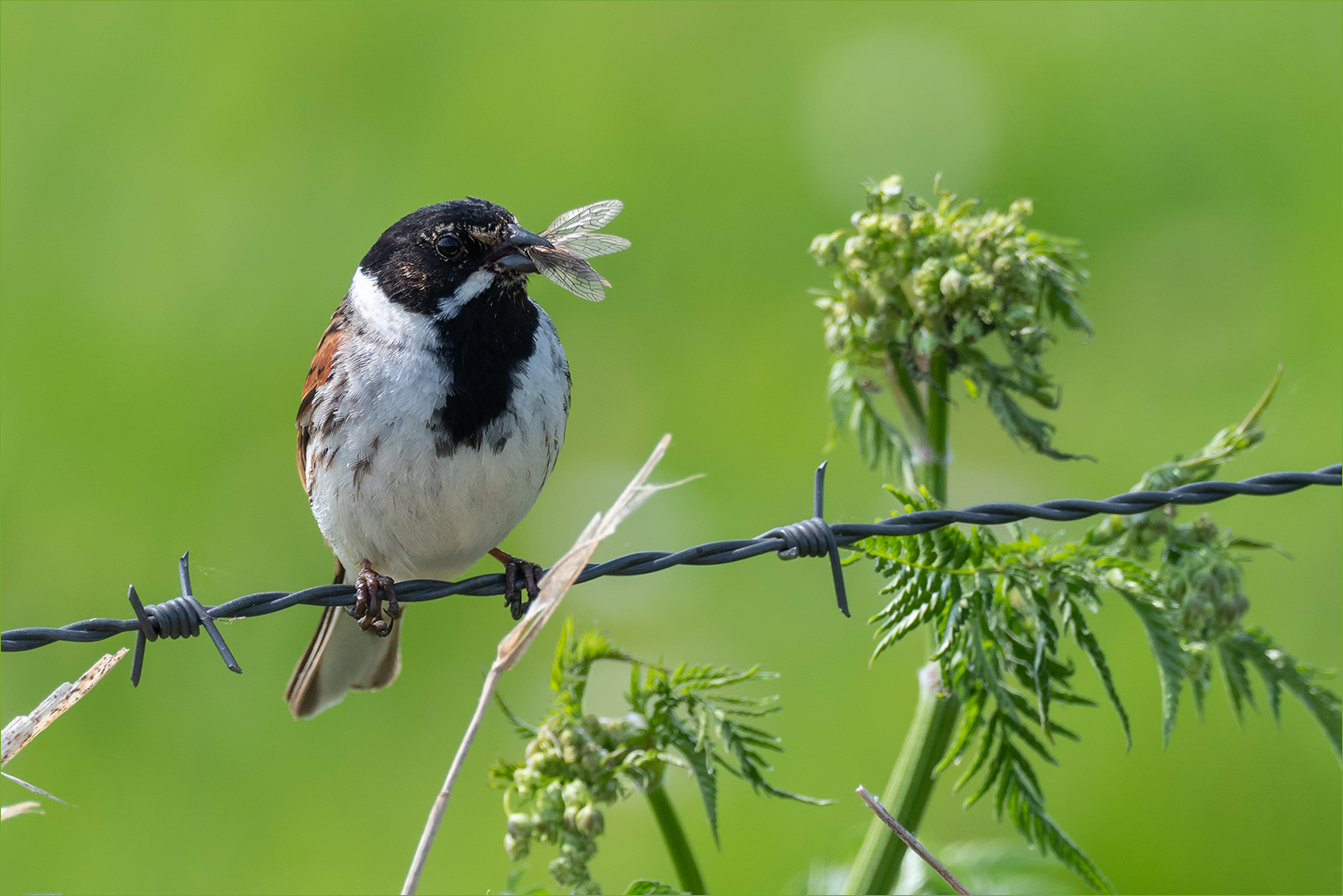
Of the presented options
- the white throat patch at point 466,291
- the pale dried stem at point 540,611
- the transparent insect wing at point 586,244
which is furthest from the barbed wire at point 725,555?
the transparent insect wing at point 586,244

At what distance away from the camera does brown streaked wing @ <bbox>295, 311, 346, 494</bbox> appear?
339 centimetres

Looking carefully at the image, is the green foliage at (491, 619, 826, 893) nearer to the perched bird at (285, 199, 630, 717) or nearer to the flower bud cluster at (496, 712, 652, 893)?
the flower bud cluster at (496, 712, 652, 893)

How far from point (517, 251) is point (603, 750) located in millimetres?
1267

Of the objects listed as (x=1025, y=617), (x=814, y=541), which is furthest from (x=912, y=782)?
(x=814, y=541)

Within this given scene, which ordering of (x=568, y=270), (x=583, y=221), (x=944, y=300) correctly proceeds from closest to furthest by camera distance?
(x=944, y=300)
(x=568, y=270)
(x=583, y=221)

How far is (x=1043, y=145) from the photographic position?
8.46m

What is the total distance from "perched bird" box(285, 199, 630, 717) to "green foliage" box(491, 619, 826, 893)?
0.54 meters

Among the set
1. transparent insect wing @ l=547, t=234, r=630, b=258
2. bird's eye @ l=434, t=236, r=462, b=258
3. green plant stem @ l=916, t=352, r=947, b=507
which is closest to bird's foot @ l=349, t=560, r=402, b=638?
bird's eye @ l=434, t=236, r=462, b=258

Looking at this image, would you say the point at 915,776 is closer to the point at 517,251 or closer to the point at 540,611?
the point at 540,611

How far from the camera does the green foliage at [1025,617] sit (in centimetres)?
269

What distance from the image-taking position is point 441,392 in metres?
3.19

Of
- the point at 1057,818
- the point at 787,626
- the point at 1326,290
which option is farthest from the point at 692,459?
the point at 1326,290

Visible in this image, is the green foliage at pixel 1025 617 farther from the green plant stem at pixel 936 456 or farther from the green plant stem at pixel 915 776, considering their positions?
the green plant stem at pixel 936 456

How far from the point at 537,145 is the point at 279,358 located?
2369 millimetres
